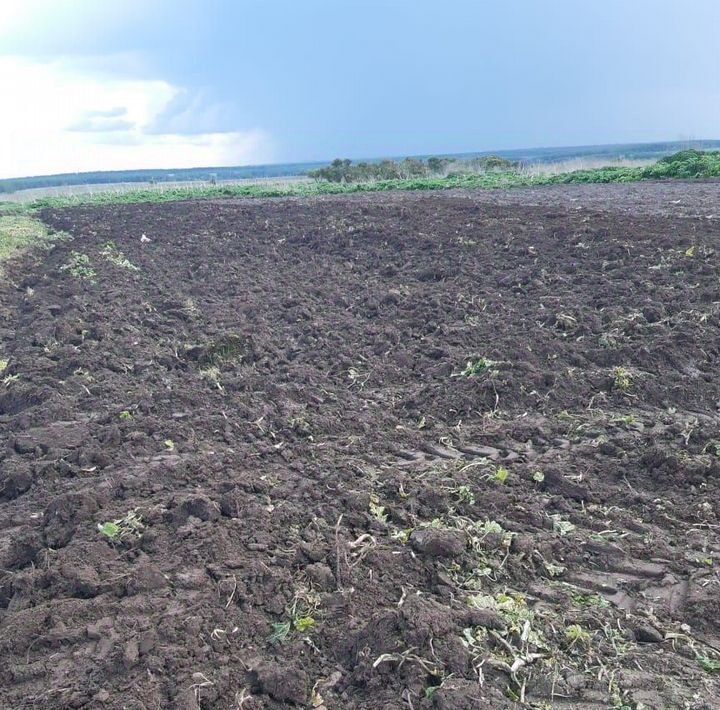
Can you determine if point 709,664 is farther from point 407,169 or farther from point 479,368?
point 407,169

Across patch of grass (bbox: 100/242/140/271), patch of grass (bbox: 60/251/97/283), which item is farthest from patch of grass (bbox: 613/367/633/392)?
patch of grass (bbox: 100/242/140/271)

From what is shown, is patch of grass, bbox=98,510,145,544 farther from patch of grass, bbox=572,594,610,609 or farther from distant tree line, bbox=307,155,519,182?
distant tree line, bbox=307,155,519,182

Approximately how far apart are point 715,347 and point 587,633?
4.71m

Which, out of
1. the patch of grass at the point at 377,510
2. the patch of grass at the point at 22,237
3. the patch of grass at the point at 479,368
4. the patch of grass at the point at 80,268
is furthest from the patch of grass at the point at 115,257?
the patch of grass at the point at 377,510

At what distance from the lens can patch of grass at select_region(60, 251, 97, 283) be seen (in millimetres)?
13094

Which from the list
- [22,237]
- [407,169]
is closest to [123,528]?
[22,237]

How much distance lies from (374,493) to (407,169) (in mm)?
46131

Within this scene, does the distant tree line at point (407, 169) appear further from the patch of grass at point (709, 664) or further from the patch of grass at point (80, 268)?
the patch of grass at point (709, 664)

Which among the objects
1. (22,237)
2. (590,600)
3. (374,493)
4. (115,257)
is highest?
(22,237)

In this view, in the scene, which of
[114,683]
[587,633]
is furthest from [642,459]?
[114,683]

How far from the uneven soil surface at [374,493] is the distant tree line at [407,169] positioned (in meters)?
39.0

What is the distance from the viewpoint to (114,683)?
10.8 feet

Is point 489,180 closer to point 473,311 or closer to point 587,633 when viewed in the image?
point 473,311

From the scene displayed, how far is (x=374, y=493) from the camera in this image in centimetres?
503
